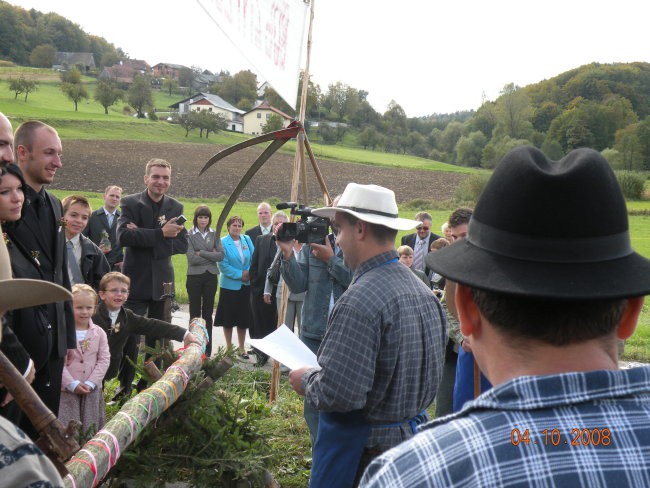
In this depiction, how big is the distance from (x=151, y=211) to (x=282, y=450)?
9.72 feet

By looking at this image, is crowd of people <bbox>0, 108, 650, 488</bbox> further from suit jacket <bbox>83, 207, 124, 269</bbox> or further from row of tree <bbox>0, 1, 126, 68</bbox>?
row of tree <bbox>0, 1, 126, 68</bbox>

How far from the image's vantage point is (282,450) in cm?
484

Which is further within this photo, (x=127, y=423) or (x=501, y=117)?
(x=501, y=117)

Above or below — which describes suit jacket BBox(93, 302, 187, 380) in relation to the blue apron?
below

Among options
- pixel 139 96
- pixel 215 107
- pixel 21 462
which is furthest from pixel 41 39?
pixel 21 462

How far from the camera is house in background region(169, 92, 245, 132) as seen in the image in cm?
9481

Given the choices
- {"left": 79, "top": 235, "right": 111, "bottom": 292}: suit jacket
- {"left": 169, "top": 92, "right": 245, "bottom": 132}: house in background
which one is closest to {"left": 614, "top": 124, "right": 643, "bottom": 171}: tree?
{"left": 169, "top": 92, "right": 245, "bottom": 132}: house in background

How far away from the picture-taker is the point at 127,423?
3105mm

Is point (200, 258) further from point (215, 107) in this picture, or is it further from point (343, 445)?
point (215, 107)

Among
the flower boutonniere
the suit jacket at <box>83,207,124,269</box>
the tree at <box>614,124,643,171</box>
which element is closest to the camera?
the flower boutonniere

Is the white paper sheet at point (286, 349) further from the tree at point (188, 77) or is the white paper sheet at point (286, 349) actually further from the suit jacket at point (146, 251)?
the tree at point (188, 77)

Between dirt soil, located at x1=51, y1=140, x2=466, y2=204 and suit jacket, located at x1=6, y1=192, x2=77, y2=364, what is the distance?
104 feet
